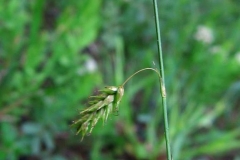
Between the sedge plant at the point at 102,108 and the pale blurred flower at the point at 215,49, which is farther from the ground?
the pale blurred flower at the point at 215,49

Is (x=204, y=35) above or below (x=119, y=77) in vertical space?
above

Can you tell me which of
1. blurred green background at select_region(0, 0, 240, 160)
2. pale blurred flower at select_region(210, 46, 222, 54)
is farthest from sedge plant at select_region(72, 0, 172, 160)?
pale blurred flower at select_region(210, 46, 222, 54)

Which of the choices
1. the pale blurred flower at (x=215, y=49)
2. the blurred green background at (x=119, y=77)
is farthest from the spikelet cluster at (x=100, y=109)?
the pale blurred flower at (x=215, y=49)

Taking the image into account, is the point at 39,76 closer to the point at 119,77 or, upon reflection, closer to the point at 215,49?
the point at 119,77

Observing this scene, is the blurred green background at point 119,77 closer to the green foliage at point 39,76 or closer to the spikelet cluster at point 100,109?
the green foliage at point 39,76

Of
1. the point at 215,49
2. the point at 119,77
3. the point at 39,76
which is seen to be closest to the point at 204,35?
the point at 215,49

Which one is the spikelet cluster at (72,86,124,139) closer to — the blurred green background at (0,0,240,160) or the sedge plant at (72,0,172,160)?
the sedge plant at (72,0,172,160)
